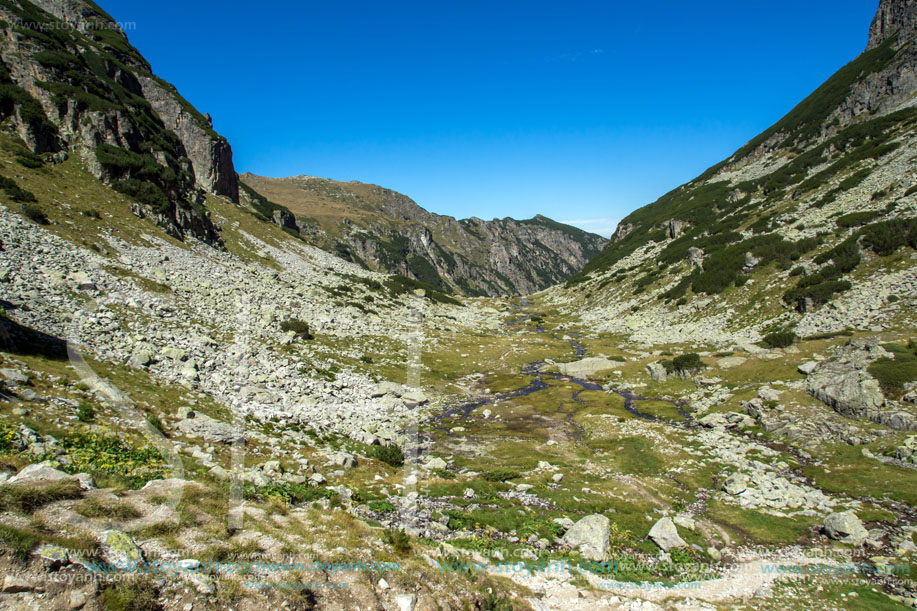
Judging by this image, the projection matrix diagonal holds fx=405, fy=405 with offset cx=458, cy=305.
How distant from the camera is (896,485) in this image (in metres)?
22.4

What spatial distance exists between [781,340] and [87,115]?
105m

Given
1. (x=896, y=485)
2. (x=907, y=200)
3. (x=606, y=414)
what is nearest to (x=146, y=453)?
(x=896, y=485)

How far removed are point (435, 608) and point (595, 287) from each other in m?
142

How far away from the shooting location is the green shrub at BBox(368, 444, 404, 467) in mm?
26828

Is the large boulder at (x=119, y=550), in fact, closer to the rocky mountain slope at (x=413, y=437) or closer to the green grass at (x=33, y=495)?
the rocky mountain slope at (x=413, y=437)

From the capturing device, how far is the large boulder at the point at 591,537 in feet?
54.1

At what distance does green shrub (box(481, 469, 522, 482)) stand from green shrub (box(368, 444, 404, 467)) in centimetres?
568

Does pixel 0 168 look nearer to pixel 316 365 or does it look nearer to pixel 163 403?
pixel 316 365

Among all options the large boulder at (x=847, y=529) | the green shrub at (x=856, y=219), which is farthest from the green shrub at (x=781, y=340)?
the large boulder at (x=847, y=529)

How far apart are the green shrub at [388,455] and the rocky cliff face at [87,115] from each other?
57.5m

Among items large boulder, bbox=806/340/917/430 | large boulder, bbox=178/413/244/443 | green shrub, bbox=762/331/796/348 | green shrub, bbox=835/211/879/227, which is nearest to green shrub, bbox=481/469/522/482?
large boulder, bbox=178/413/244/443

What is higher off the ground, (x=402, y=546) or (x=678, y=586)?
(x=402, y=546)

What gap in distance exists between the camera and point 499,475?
25.9m

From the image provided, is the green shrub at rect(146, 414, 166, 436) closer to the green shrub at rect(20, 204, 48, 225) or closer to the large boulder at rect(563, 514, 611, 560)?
the large boulder at rect(563, 514, 611, 560)
